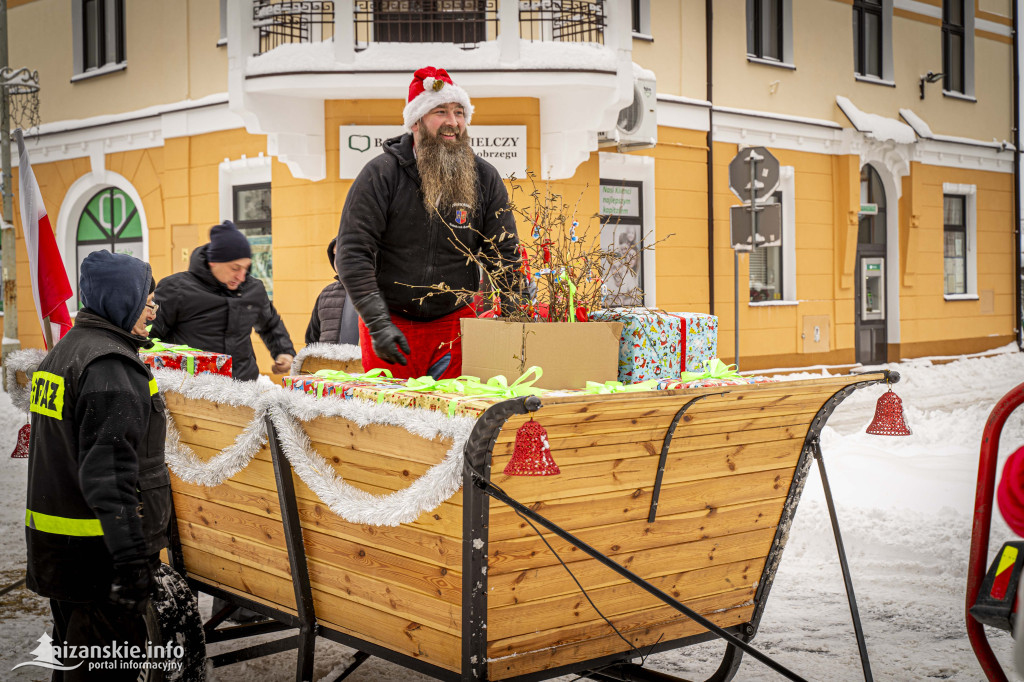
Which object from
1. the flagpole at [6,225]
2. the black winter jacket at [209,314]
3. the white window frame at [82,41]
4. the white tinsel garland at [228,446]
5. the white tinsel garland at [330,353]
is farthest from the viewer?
the white window frame at [82,41]

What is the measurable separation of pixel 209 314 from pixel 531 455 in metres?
3.27

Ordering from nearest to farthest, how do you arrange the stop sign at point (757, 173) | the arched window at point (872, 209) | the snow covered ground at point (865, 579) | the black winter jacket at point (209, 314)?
1. the snow covered ground at point (865, 579)
2. the black winter jacket at point (209, 314)
3. the stop sign at point (757, 173)
4. the arched window at point (872, 209)

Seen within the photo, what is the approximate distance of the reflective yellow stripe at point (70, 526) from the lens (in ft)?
8.29

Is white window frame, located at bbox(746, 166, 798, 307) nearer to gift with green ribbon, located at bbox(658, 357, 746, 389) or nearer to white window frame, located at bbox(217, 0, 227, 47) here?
white window frame, located at bbox(217, 0, 227, 47)

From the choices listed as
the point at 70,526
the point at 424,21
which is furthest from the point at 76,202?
the point at 70,526

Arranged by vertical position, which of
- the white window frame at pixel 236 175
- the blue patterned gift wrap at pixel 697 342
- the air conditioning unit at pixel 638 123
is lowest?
the blue patterned gift wrap at pixel 697 342

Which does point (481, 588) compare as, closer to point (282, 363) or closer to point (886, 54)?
point (282, 363)

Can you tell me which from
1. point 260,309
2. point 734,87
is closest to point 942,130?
point 734,87

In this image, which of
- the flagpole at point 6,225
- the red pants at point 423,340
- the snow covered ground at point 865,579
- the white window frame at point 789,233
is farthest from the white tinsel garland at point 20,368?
the white window frame at point 789,233

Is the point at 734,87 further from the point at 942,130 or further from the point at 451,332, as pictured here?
the point at 451,332

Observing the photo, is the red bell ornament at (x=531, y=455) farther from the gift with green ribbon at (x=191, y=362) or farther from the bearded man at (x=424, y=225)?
the gift with green ribbon at (x=191, y=362)

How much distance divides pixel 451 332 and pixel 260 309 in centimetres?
199

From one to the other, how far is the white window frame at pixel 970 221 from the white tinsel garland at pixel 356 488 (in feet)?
39.5

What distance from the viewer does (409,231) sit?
10.8 feet
